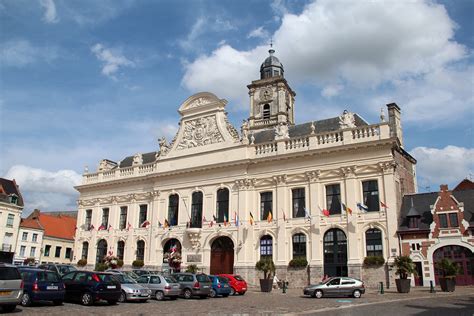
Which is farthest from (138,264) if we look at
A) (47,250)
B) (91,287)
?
(47,250)

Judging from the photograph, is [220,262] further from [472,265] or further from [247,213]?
[472,265]

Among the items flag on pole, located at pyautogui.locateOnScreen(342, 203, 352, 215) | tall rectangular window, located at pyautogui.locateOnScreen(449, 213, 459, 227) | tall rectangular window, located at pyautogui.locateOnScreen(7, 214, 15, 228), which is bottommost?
tall rectangular window, located at pyautogui.locateOnScreen(449, 213, 459, 227)

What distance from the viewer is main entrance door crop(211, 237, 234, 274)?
33500 mm

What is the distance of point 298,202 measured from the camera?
31844 mm

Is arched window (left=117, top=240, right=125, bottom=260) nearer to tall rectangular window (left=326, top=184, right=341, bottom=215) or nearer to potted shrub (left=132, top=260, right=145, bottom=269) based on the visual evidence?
potted shrub (left=132, top=260, right=145, bottom=269)

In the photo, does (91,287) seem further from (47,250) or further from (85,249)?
(47,250)

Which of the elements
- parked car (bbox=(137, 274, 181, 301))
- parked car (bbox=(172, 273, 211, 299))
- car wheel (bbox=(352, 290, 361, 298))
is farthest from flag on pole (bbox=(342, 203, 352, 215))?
parked car (bbox=(137, 274, 181, 301))

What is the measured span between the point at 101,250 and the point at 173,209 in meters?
9.27

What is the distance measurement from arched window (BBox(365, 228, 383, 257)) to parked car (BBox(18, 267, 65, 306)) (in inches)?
770

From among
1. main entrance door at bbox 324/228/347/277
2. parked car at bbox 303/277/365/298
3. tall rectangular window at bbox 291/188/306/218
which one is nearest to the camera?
parked car at bbox 303/277/365/298

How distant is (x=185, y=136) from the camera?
38594 millimetres

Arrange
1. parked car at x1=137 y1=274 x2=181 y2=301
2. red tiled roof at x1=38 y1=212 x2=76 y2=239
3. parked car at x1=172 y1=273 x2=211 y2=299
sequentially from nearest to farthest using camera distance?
parked car at x1=137 y1=274 x2=181 y2=301, parked car at x1=172 y1=273 x2=211 y2=299, red tiled roof at x1=38 y1=212 x2=76 y2=239

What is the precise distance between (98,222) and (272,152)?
1981 centimetres

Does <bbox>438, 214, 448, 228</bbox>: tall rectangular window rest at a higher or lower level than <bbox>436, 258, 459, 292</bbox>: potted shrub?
higher
